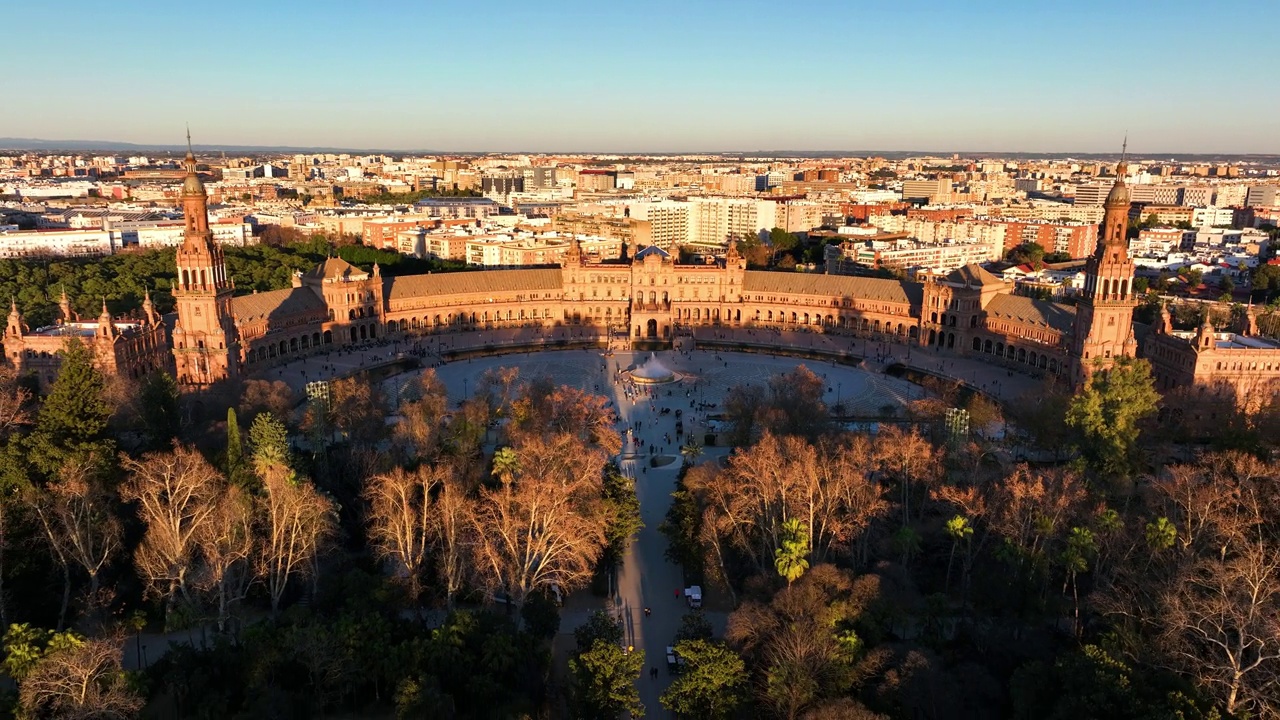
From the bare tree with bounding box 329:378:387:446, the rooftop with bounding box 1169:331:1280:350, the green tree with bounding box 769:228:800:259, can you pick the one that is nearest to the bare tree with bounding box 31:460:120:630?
the bare tree with bounding box 329:378:387:446

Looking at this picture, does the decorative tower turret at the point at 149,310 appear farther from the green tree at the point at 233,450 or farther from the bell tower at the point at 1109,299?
the bell tower at the point at 1109,299

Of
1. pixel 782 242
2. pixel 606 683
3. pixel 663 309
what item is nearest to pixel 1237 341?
pixel 663 309

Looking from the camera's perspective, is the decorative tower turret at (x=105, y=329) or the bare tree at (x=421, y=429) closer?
the bare tree at (x=421, y=429)

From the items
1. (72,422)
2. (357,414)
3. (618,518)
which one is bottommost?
(618,518)

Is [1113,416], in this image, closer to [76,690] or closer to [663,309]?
[76,690]

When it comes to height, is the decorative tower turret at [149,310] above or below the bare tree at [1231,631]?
above

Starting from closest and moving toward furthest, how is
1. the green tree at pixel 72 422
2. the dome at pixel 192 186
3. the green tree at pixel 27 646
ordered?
the green tree at pixel 27 646 < the green tree at pixel 72 422 < the dome at pixel 192 186

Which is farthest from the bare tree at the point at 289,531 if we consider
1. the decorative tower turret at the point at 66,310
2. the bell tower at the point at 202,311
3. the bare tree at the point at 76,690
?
the decorative tower turret at the point at 66,310
